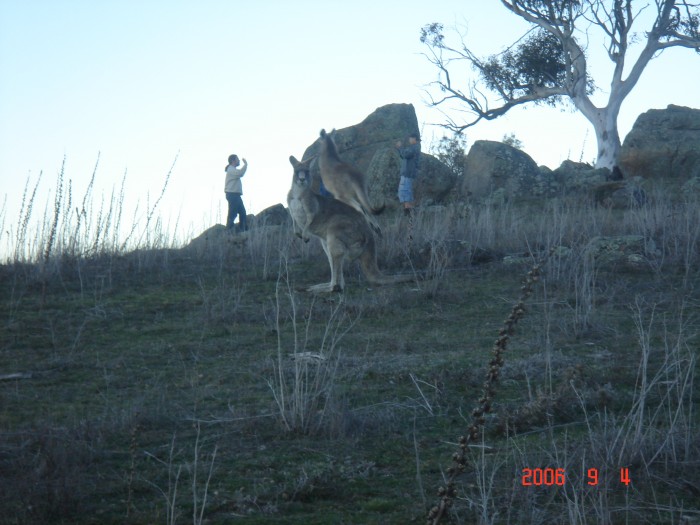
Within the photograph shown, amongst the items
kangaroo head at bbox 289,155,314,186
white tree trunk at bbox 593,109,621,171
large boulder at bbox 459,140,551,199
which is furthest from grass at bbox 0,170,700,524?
white tree trunk at bbox 593,109,621,171

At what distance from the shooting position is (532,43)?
32875 mm

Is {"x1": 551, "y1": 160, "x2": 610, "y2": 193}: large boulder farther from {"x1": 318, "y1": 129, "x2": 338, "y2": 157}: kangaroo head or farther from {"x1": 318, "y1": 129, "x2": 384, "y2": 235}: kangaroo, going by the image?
{"x1": 318, "y1": 129, "x2": 384, "y2": 235}: kangaroo

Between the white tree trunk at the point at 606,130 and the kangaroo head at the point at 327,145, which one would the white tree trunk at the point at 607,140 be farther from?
the kangaroo head at the point at 327,145

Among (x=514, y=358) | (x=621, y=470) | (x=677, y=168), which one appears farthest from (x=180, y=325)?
(x=677, y=168)

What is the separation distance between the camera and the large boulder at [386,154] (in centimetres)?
2289

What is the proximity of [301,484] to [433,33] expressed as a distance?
3172 cm

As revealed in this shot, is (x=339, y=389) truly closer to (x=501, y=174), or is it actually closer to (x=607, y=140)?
(x=501, y=174)

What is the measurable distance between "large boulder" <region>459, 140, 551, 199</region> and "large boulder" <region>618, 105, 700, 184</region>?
15.2 feet

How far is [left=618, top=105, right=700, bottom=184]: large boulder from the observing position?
26.7m
